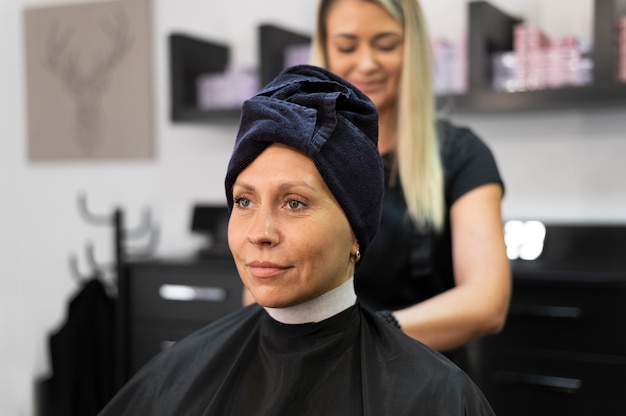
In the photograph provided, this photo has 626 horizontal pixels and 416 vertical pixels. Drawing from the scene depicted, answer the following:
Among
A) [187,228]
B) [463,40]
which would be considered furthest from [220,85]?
[463,40]

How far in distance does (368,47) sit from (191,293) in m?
1.65

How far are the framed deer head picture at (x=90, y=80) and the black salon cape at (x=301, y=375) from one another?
240 centimetres

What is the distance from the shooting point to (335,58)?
4.59 ft

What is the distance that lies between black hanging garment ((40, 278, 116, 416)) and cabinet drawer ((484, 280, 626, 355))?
156 centimetres

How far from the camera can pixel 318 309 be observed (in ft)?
3.27

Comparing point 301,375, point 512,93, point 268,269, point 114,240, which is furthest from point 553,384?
point 114,240

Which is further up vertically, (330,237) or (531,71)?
(531,71)

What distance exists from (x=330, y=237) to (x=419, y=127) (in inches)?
20.6

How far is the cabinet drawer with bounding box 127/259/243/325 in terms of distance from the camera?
2717 mm

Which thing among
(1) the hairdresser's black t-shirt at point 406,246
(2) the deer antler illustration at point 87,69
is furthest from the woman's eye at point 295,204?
(2) the deer antler illustration at point 87,69

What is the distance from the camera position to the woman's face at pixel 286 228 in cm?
92

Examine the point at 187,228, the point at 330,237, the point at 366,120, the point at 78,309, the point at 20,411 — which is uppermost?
the point at 366,120

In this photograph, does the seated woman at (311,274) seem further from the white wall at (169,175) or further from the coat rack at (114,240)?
the coat rack at (114,240)

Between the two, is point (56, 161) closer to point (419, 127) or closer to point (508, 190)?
point (508, 190)
